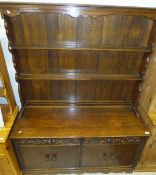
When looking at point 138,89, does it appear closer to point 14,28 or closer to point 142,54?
point 142,54

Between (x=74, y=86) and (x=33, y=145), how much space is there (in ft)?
2.37

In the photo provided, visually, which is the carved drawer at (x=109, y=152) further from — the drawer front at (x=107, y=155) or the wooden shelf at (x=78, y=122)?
the wooden shelf at (x=78, y=122)

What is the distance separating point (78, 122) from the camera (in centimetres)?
175

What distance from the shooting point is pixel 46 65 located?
1.70 m

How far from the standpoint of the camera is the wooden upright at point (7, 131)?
4.95 feet

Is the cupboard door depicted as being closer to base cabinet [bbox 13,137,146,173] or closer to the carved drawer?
base cabinet [bbox 13,137,146,173]

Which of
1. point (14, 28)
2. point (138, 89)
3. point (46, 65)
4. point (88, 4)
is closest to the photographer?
point (88, 4)

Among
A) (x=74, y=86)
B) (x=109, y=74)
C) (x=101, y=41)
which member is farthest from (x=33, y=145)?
(x=101, y=41)

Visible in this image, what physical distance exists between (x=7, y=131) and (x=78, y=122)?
679mm

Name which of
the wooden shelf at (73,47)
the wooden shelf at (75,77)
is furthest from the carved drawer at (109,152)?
the wooden shelf at (73,47)

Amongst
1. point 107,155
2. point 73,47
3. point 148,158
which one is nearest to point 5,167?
point 107,155

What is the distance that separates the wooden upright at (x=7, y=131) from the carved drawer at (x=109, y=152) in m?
0.69

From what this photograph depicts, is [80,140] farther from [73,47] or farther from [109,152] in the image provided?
[73,47]

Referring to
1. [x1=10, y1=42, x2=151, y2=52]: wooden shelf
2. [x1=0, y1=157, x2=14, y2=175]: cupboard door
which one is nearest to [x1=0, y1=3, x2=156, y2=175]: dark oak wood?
[x1=10, y1=42, x2=151, y2=52]: wooden shelf
